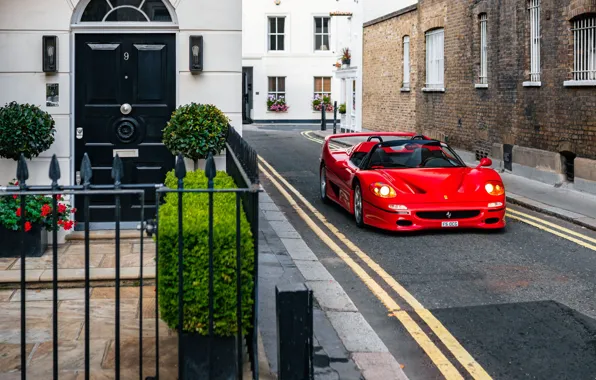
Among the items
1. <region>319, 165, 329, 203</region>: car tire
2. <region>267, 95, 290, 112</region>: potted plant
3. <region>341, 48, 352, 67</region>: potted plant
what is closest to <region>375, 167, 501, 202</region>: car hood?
<region>319, 165, 329, 203</region>: car tire

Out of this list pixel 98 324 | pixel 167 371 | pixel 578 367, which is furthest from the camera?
pixel 98 324

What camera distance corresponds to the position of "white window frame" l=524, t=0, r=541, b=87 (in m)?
19.5

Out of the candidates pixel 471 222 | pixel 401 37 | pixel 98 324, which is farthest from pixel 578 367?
pixel 401 37

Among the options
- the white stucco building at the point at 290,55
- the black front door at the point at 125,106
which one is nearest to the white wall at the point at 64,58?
the black front door at the point at 125,106

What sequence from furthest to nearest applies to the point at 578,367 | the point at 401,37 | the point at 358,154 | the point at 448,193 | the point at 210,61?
1. the point at 401,37
2. the point at 358,154
3. the point at 448,193
4. the point at 210,61
5. the point at 578,367

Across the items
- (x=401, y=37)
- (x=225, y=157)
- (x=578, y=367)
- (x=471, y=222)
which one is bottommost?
(x=578, y=367)

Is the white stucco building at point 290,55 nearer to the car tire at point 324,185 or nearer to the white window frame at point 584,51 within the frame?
the white window frame at point 584,51

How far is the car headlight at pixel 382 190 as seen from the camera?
12055mm

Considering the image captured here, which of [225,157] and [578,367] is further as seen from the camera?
[225,157]

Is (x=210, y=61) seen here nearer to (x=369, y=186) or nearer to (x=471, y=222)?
(x=369, y=186)

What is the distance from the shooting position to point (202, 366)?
212 inches

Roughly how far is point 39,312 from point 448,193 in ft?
21.0

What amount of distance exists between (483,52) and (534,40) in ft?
10.4

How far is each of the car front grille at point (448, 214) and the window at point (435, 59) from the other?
14.5 m
